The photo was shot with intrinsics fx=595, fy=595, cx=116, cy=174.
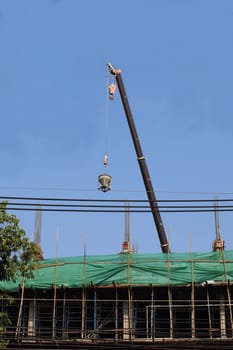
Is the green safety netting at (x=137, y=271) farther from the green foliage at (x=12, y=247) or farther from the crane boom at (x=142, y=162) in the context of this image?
the green foliage at (x=12, y=247)

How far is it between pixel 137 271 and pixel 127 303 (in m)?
1.30

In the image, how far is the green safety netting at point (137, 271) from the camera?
2294 centimetres

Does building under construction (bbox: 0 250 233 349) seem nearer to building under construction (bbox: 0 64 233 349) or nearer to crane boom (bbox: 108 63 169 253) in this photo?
building under construction (bbox: 0 64 233 349)

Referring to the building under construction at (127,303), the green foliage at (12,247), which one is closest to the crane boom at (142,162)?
the building under construction at (127,303)

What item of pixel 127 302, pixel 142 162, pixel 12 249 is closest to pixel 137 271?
pixel 127 302

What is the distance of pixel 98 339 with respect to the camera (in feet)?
72.2

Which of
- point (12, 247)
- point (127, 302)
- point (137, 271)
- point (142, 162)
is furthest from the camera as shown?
point (142, 162)

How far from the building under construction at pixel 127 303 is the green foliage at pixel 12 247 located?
29.4ft

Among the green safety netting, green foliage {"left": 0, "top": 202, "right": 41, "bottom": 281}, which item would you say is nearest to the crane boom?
the green safety netting

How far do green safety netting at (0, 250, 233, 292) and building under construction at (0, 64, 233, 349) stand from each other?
38mm

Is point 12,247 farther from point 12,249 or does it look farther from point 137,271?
point 137,271

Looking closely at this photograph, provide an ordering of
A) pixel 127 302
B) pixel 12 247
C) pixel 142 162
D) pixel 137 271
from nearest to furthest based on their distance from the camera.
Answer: pixel 12 247 < pixel 127 302 < pixel 137 271 < pixel 142 162

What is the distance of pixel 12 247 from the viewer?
13492 mm

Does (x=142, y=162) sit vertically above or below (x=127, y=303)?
above
